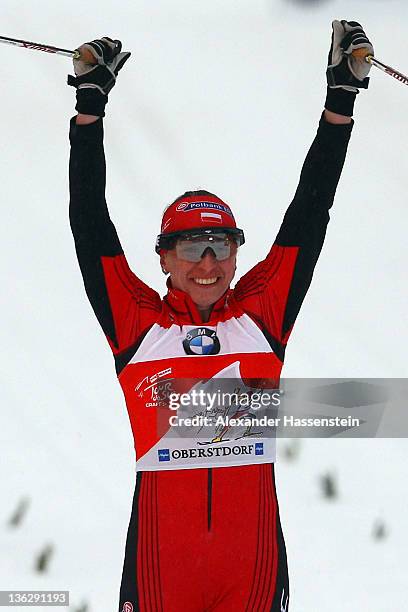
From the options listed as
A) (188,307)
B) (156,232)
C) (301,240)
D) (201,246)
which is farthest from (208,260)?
(156,232)

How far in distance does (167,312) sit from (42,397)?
250 cm


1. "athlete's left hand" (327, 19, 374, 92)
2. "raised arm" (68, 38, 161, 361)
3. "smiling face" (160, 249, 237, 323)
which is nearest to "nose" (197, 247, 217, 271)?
"smiling face" (160, 249, 237, 323)

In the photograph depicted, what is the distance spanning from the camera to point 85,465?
501 centimetres

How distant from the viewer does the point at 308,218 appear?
2.93m

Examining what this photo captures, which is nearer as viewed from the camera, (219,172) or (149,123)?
(219,172)

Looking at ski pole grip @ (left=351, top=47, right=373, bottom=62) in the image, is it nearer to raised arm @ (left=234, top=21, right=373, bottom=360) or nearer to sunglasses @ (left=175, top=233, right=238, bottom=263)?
raised arm @ (left=234, top=21, right=373, bottom=360)

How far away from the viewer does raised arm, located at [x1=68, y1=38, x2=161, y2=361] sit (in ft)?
9.27

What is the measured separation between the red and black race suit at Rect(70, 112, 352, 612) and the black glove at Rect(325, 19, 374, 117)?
8 cm

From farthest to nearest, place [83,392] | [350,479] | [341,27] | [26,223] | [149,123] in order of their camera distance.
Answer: [149,123] → [26,223] → [83,392] → [350,479] → [341,27]

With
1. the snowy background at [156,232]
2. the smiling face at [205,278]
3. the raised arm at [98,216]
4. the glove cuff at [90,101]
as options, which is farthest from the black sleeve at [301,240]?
the snowy background at [156,232]

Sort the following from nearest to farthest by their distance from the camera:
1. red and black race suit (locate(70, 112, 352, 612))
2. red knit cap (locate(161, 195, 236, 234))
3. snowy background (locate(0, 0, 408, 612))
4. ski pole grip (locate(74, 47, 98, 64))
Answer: red and black race suit (locate(70, 112, 352, 612)) < ski pole grip (locate(74, 47, 98, 64)) < red knit cap (locate(161, 195, 236, 234)) < snowy background (locate(0, 0, 408, 612))

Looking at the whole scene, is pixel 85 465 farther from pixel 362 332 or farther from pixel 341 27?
pixel 341 27

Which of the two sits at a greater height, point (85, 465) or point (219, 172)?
point (219, 172)

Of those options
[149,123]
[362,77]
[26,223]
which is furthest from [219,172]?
[362,77]
